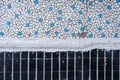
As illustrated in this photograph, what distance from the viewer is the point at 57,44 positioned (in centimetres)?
184

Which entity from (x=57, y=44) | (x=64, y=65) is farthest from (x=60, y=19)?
(x=64, y=65)

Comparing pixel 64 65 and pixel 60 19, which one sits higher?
pixel 60 19

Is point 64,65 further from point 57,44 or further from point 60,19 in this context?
point 60,19

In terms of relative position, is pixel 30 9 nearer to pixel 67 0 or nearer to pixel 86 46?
pixel 67 0

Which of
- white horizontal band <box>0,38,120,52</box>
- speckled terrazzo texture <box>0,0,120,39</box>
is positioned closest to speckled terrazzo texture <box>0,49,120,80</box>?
white horizontal band <box>0,38,120,52</box>

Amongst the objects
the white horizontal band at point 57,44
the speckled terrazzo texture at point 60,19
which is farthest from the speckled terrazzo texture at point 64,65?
the speckled terrazzo texture at point 60,19

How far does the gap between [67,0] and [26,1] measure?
0.96 ft

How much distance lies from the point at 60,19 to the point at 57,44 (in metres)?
0.18

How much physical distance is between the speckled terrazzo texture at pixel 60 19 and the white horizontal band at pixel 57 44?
0.03 meters

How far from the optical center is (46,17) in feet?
6.09

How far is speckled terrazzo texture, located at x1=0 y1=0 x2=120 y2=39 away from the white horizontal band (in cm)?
3

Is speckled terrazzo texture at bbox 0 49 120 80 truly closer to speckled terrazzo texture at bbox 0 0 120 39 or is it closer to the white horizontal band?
the white horizontal band

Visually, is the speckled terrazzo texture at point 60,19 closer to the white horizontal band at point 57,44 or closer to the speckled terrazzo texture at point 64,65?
the white horizontal band at point 57,44

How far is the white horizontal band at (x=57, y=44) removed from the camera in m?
1.83
